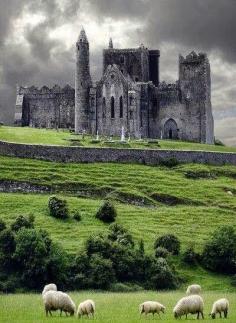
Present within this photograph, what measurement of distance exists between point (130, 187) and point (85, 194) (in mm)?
6553

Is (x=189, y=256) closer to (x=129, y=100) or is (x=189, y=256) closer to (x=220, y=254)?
(x=220, y=254)

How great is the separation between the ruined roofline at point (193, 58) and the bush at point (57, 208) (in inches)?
2806

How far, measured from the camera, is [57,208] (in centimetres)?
9438


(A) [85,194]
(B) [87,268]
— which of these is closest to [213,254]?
(B) [87,268]

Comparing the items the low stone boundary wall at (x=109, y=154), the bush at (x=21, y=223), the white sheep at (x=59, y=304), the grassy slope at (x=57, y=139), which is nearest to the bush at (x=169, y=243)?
the bush at (x=21, y=223)

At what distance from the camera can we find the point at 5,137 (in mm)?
130625

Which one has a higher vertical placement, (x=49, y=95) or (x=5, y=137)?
(x=49, y=95)

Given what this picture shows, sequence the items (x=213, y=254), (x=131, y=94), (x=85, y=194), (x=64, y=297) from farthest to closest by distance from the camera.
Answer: (x=131, y=94)
(x=85, y=194)
(x=213, y=254)
(x=64, y=297)

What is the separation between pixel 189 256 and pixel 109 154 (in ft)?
124

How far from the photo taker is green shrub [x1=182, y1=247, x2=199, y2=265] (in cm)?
8575

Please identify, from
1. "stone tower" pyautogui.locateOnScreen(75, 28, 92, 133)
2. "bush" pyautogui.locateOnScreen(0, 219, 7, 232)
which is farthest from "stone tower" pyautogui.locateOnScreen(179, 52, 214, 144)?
"bush" pyautogui.locateOnScreen(0, 219, 7, 232)

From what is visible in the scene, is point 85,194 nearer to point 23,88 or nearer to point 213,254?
point 213,254

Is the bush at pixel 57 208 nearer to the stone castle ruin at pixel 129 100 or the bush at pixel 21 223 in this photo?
the bush at pixel 21 223

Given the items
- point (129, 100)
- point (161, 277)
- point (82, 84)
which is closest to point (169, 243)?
Result: point (161, 277)
